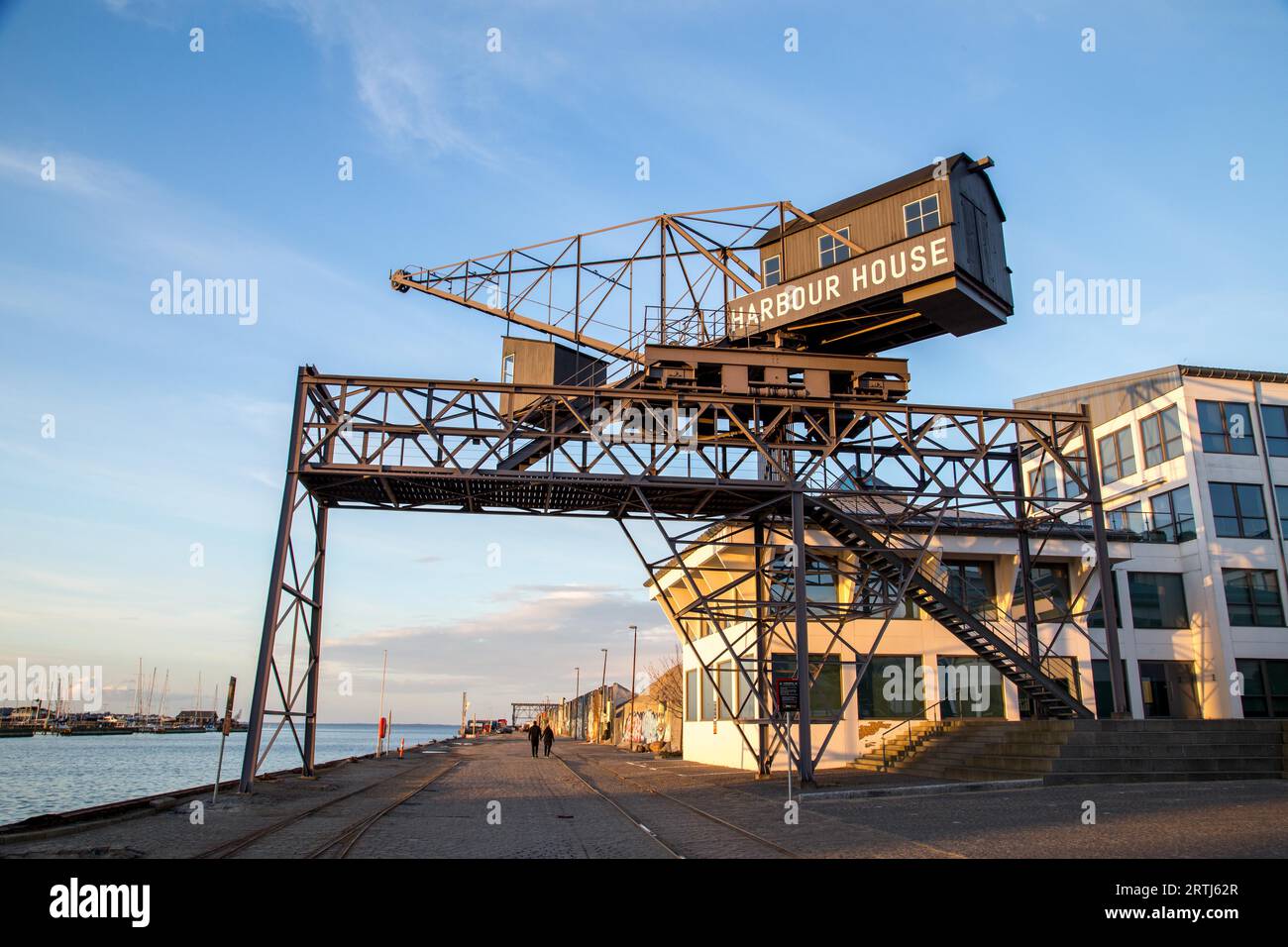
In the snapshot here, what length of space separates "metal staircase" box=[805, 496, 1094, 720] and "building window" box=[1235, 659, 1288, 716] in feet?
39.9

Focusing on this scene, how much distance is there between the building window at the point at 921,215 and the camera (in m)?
21.8

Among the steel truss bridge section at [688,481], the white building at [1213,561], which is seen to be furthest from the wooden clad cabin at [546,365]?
the white building at [1213,561]

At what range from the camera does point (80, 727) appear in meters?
166

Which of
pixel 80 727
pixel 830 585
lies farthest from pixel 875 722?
pixel 80 727

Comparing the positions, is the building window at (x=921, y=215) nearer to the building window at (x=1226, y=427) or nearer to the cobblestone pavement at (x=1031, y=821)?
the cobblestone pavement at (x=1031, y=821)

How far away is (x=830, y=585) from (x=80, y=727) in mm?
183047

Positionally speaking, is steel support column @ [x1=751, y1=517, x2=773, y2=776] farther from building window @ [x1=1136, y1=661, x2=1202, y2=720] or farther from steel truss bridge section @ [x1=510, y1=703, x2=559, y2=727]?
steel truss bridge section @ [x1=510, y1=703, x2=559, y2=727]

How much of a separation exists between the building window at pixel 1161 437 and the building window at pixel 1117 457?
1003mm

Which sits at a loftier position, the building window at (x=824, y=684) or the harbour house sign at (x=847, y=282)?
the harbour house sign at (x=847, y=282)

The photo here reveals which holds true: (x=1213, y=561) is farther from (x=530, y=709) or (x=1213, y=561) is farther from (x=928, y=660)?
(x=530, y=709)

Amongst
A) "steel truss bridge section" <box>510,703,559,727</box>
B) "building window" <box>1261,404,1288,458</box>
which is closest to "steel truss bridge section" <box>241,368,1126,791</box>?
"building window" <box>1261,404,1288,458</box>
